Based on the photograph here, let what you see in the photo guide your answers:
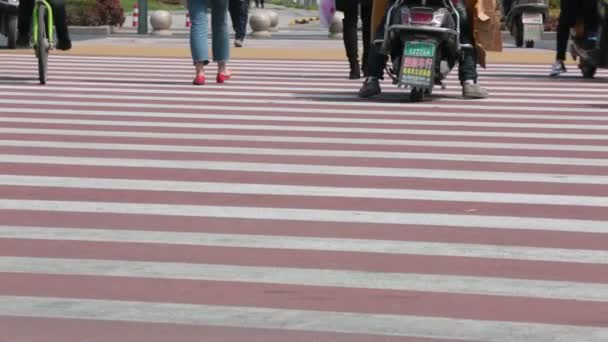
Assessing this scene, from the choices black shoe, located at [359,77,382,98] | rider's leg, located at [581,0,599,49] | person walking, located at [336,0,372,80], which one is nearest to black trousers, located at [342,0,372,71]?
person walking, located at [336,0,372,80]

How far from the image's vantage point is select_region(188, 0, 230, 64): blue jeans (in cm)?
1700

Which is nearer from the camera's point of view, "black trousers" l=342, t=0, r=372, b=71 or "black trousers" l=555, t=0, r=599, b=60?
"black trousers" l=342, t=0, r=372, b=71

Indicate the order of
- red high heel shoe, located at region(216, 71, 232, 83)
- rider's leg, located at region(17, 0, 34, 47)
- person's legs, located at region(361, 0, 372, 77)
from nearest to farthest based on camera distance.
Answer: red high heel shoe, located at region(216, 71, 232, 83) < person's legs, located at region(361, 0, 372, 77) < rider's leg, located at region(17, 0, 34, 47)

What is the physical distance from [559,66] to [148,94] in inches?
212

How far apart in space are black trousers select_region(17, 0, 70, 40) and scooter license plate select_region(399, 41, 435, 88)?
4.20 m

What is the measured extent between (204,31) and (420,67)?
2.99 metres

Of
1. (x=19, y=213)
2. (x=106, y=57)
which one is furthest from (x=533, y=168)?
(x=106, y=57)

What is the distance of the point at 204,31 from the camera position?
1711cm

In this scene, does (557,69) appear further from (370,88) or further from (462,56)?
(370,88)

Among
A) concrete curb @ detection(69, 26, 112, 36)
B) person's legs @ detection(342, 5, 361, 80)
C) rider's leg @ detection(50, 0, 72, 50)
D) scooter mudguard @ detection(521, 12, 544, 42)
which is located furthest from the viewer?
concrete curb @ detection(69, 26, 112, 36)

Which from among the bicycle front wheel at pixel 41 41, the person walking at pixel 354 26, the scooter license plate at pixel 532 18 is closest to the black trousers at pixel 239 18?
the scooter license plate at pixel 532 18

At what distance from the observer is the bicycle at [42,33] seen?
1698cm

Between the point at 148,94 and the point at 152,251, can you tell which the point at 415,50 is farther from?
the point at 152,251

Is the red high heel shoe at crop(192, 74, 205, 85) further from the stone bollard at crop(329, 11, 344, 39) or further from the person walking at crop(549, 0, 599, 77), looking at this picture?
the stone bollard at crop(329, 11, 344, 39)
